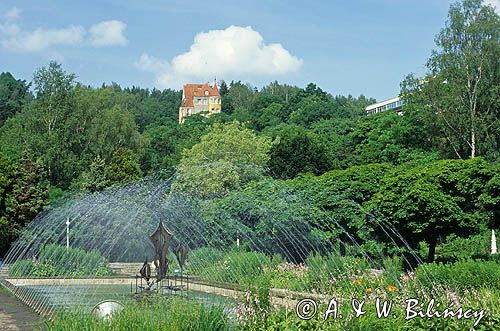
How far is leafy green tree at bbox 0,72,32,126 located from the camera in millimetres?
94188

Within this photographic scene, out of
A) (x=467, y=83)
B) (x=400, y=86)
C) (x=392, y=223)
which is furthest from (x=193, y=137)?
(x=392, y=223)

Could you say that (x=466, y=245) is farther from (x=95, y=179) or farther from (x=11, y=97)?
(x=11, y=97)

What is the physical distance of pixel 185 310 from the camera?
9.14 m

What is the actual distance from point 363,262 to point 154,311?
10905 millimetres

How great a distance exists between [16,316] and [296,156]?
120 ft

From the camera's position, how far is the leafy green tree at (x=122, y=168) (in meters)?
55.4

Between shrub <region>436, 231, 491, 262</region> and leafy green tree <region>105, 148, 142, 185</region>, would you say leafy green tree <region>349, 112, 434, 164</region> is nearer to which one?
shrub <region>436, 231, 491, 262</region>

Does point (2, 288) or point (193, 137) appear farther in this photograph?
point (193, 137)

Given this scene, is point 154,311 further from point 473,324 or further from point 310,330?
point 473,324

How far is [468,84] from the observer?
41688 mm

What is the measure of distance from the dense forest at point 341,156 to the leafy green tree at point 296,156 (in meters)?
0.08

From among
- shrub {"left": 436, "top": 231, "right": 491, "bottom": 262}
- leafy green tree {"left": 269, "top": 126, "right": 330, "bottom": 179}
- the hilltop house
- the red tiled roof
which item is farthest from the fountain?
the red tiled roof

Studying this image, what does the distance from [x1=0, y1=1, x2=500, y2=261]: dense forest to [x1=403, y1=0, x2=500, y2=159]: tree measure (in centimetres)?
7

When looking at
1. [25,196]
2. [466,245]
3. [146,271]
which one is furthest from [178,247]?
[25,196]
